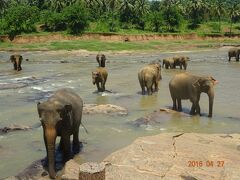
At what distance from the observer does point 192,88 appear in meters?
14.4

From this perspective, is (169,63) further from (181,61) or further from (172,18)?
(172,18)

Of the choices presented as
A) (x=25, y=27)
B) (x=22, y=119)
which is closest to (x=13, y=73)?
(x=22, y=119)

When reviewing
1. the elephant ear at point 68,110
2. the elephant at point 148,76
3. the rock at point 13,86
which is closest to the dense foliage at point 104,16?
the rock at point 13,86

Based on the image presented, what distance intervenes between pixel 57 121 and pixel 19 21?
178 ft

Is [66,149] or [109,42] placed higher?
[66,149]

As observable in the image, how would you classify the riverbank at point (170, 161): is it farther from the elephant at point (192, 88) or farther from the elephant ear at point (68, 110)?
the elephant at point (192, 88)

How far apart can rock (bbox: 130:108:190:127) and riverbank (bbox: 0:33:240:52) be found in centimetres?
3466

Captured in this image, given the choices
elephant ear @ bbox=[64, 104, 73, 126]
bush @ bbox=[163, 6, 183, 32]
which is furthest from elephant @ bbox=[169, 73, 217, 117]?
bush @ bbox=[163, 6, 183, 32]

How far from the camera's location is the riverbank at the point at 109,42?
167 ft

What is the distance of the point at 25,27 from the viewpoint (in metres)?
60.9

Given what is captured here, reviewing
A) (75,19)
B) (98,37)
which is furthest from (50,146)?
(75,19)

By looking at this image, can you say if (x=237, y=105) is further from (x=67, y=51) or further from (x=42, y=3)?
(x=42, y=3)

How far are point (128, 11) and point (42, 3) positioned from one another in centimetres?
1832

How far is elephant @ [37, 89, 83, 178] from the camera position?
8.17m
